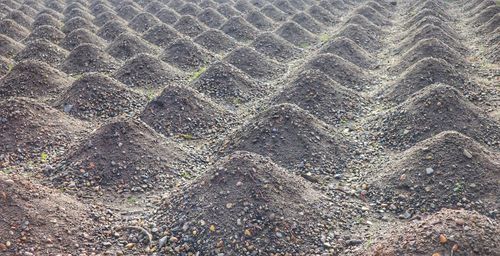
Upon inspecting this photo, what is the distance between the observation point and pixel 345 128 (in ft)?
25.8

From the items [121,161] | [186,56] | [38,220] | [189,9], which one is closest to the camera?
[38,220]

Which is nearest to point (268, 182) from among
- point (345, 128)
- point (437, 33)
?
point (345, 128)

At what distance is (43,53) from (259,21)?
21.3 ft

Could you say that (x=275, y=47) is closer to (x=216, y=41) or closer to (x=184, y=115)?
(x=216, y=41)

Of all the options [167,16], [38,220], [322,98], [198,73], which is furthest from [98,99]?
[167,16]

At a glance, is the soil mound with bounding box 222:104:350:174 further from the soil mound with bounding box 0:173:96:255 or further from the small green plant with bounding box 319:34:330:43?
the small green plant with bounding box 319:34:330:43

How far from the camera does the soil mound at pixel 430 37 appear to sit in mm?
11110

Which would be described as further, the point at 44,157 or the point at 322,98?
the point at 322,98

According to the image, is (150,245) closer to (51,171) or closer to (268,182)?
(268,182)

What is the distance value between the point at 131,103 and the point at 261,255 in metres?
5.01

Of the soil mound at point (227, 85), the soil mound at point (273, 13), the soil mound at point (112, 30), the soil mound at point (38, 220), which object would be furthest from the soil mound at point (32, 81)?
the soil mound at point (273, 13)

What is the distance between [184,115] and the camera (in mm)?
8023

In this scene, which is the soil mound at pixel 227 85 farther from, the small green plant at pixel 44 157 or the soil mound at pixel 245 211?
the soil mound at pixel 245 211

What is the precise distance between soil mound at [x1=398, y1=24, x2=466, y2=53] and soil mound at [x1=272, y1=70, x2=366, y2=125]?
3.39m
